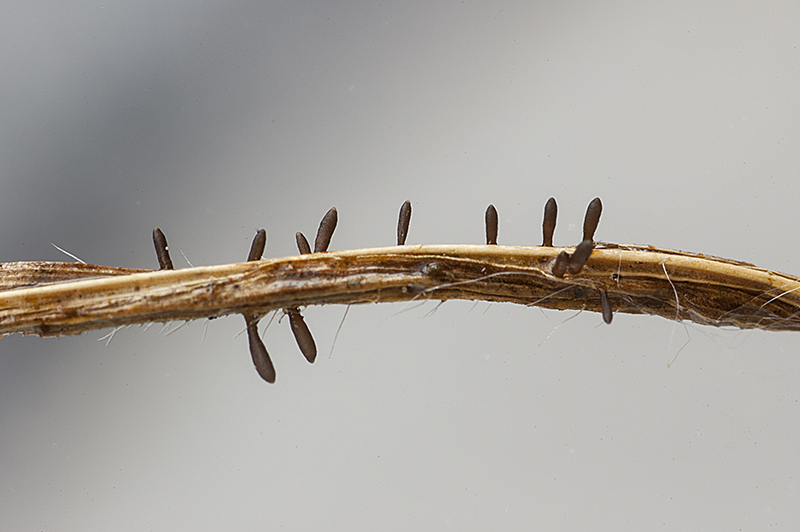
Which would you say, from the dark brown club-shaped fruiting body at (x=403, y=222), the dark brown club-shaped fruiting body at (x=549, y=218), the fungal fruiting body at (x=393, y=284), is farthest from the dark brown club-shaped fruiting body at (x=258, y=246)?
the dark brown club-shaped fruiting body at (x=549, y=218)

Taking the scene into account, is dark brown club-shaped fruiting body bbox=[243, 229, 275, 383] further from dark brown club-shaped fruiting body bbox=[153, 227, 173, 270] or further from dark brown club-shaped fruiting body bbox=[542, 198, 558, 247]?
dark brown club-shaped fruiting body bbox=[542, 198, 558, 247]

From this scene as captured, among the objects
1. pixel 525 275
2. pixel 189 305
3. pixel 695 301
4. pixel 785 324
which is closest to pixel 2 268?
pixel 189 305

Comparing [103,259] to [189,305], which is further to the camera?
[103,259]

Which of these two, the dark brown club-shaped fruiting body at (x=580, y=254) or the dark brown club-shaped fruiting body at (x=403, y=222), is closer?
the dark brown club-shaped fruiting body at (x=580, y=254)

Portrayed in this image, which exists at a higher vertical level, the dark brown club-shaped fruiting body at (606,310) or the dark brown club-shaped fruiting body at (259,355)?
the dark brown club-shaped fruiting body at (606,310)

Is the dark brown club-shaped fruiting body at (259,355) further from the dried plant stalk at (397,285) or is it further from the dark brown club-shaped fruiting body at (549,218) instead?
the dark brown club-shaped fruiting body at (549,218)

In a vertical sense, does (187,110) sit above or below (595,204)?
above

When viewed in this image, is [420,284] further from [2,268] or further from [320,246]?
[2,268]

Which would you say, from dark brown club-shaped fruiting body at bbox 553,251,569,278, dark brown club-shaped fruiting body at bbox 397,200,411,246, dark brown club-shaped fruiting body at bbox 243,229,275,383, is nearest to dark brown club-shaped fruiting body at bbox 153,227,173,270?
dark brown club-shaped fruiting body at bbox 243,229,275,383
